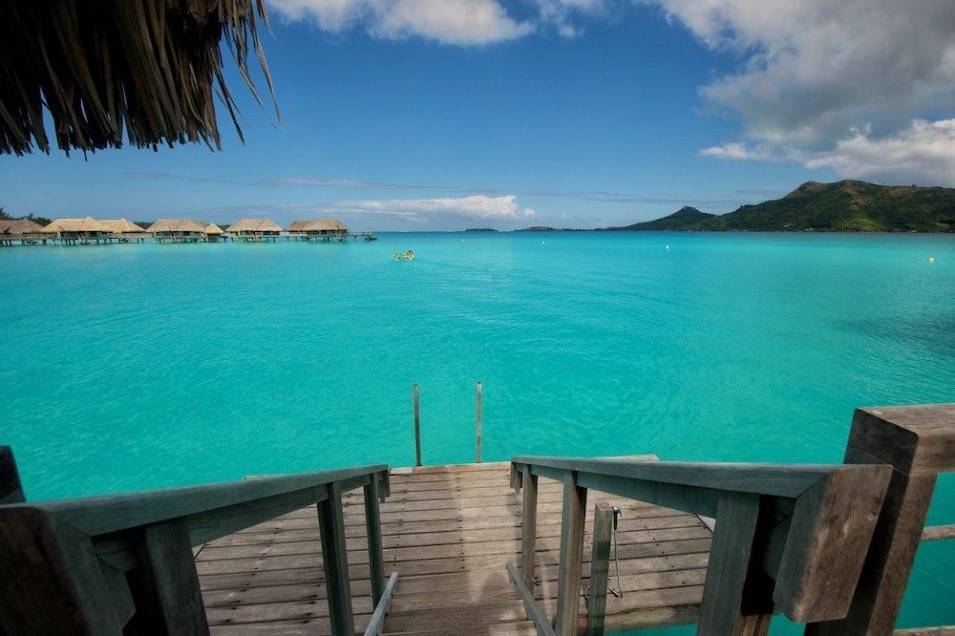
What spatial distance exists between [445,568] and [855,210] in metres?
155

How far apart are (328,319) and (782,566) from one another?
21701 millimetres

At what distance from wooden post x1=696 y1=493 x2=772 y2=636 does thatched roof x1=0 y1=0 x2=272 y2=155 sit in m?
3.61

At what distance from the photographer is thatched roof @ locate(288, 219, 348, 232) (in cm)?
7750

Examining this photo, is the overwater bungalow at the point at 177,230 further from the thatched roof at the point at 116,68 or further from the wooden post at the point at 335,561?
the wooden post at the point at 335,561

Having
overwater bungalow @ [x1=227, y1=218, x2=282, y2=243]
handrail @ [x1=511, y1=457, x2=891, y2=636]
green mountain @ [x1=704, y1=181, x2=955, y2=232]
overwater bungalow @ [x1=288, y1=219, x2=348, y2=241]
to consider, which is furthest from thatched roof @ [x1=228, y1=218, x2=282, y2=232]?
green mountain @ [x1=704, y1=181, x2=955, y2=232]

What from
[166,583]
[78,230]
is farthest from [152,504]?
[78,230]

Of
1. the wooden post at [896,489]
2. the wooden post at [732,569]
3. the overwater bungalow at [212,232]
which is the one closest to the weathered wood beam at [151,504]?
the wooden post at [732,569]

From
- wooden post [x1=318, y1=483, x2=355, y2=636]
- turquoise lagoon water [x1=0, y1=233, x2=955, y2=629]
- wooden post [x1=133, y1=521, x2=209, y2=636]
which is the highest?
wooden post [x1=133, y1=521, x2=209, y2=636]

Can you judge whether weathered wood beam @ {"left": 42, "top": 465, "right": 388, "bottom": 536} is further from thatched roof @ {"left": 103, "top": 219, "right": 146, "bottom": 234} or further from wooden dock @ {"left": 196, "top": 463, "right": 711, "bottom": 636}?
thatched roof @ {"left": 103, "top": 219, "right": 146, "bottom": 234}

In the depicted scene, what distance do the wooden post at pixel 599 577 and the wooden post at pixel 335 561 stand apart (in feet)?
4.31

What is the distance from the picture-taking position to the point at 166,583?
2.33 ft

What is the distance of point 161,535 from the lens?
0.71m

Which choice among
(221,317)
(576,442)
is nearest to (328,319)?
(221,317)

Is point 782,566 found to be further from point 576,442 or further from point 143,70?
point 576,442
